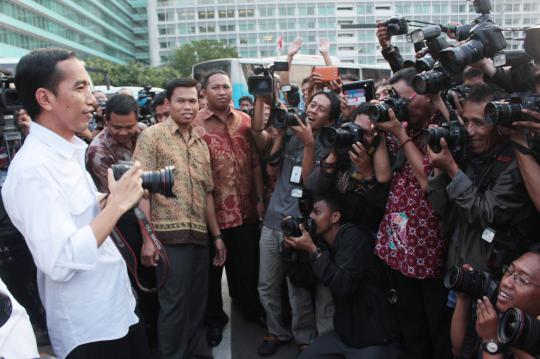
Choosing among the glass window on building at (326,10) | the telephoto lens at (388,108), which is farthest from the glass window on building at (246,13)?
the telephoto lens at (388,108)

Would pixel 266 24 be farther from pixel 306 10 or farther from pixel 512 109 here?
pixel 512 109

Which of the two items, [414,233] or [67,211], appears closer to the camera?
[67,211]

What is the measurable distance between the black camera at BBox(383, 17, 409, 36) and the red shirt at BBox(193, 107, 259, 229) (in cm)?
115

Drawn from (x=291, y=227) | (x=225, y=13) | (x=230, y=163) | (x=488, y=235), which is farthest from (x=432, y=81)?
(x=225, y=13)

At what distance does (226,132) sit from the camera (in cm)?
312

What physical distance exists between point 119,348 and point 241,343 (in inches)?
60.8

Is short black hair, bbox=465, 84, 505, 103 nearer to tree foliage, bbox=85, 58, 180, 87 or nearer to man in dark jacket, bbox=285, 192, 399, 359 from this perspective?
man in dark jacket, bbox=285, 192, 399, 359

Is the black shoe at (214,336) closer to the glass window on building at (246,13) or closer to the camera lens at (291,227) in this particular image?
the camera lens at (291,227)

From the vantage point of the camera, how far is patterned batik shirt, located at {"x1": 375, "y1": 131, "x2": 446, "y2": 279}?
227cm

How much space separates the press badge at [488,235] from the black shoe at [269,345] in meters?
1.60

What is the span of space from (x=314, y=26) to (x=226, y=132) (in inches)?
2663

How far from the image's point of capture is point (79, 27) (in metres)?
50.0

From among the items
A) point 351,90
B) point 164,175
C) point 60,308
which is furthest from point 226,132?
point 60,308

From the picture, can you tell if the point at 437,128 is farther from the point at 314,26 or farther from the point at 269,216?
the point at 314,26
